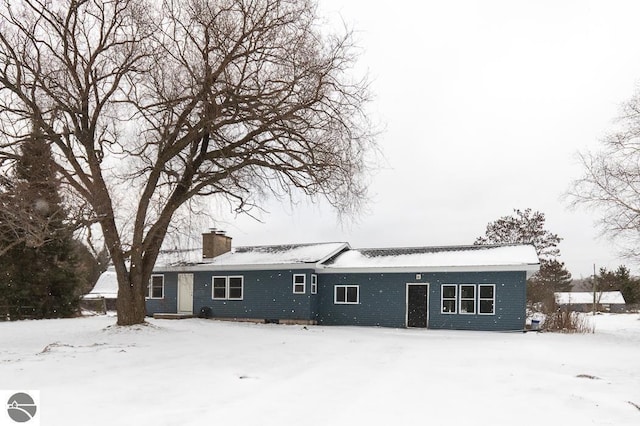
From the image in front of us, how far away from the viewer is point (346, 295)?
22938 mm

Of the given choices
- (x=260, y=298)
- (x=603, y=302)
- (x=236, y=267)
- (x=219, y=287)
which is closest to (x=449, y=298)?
(x=260, y=298)

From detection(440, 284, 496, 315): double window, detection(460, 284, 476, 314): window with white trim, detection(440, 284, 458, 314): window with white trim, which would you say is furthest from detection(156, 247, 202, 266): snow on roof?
detection(460, 284, 476, 314): window with white trim

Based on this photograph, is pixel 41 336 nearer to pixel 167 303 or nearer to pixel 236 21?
pixel 167 303

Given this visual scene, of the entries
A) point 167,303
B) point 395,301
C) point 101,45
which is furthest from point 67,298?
point 395,301

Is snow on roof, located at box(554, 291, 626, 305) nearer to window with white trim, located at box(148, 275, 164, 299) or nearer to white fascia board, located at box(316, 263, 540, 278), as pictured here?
white fascia board, located at box(316, 263, 540, 278)

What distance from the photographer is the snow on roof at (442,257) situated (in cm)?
2023

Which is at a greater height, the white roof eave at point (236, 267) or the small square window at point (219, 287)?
the white roof eave at point (236, 267)

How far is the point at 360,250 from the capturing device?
26.1 meters

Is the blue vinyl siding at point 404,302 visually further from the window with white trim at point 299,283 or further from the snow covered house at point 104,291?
the snow covered house at point 104,291

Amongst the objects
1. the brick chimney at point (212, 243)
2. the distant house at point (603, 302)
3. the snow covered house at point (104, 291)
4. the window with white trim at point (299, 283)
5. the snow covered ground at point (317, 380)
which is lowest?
the distant house at point (603, 302)

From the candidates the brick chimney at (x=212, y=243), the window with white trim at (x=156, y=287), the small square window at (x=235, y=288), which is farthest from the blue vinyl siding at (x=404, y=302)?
the window with white trim at (x=156, y=287)

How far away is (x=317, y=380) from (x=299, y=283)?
Result: 1380 centimetres

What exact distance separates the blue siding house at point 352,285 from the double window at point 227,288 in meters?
0.05

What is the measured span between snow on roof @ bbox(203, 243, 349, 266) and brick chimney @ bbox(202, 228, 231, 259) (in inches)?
12.1
